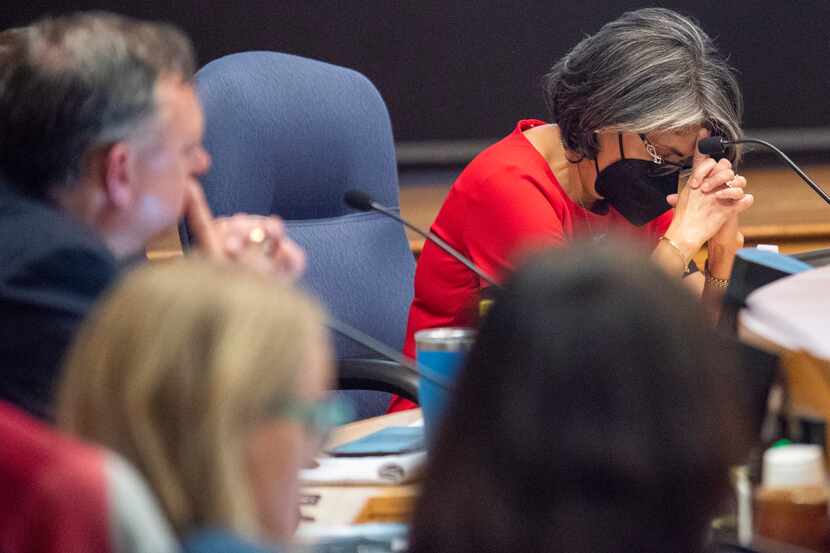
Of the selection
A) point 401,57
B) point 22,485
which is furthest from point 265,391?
point 401,57

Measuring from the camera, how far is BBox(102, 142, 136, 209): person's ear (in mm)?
1242

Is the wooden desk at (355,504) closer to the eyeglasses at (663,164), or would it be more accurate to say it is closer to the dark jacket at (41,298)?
the dark jacket at (41,298)

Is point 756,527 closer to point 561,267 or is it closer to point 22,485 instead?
point 561,267

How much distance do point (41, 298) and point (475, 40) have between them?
7.04ft

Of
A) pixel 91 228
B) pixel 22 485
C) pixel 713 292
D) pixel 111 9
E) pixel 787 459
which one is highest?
pixel 22 485

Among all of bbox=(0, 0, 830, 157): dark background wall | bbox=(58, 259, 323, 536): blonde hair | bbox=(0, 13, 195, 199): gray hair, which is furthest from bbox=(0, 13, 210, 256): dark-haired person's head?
bbox=(0, 0, 830, 157): dark background wall

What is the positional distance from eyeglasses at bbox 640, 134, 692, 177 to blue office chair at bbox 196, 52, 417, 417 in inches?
17.2

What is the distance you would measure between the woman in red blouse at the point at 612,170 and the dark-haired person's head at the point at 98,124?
0.98 metres

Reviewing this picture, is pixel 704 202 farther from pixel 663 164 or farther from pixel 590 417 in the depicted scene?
pixel 590 417

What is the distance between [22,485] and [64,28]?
2.40 ft

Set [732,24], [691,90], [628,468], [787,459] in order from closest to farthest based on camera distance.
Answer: [628,468]
[787,459]
[691,90]
[732,24]

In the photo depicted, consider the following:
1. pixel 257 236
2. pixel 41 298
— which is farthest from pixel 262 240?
pixel 41 298

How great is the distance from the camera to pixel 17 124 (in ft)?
4.02

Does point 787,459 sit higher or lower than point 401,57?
higher
